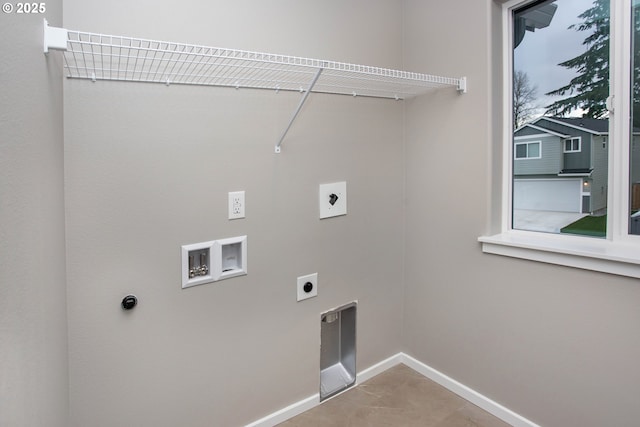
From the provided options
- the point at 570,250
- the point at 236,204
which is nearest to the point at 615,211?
the point at 570,250

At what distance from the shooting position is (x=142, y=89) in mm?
1320

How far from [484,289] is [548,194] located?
563mm

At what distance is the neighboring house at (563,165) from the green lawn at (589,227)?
1.4 inches

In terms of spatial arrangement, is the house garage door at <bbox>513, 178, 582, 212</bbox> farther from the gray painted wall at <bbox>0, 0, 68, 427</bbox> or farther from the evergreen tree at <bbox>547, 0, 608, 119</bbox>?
the gray painted wall at <bbox>0, 0, 68, 427</bbox>

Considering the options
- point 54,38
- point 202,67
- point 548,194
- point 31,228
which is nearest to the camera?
point 31,228

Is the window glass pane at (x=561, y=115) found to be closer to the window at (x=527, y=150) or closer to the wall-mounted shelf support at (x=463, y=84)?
the window at (x=527, y=150)

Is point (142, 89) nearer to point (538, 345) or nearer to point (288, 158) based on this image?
point (288, 158)

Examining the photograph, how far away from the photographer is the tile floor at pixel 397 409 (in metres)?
1.75

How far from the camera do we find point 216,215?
1505mm

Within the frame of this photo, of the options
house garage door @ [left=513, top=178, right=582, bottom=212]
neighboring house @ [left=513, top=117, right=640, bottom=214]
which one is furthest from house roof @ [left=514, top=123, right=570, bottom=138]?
house garage door @ [left=513, top=178, right=582, bottom=212]

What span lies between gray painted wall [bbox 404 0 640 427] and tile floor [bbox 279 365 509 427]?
134mm

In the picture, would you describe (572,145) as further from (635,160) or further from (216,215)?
(216,215)

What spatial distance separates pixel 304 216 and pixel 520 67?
4.38ft

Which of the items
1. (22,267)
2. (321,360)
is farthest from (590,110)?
(22,267)
